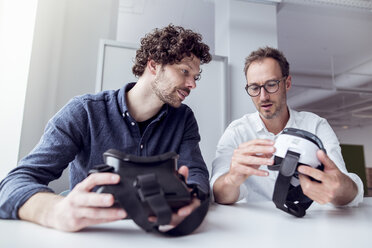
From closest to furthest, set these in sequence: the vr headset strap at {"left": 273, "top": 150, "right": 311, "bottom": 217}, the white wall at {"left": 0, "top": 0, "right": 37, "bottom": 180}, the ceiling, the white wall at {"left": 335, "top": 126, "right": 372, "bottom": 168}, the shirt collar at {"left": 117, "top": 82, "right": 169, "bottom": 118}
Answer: the vr headset strap at {"left": 273, "top": 150, "right": 311, "bottom": 217} < the shirt collar at {"left": 117, "top": 82, "right": 169, "bottom": 118} < the white wall at {"left": 0, "top": 0, "right": 37, "bottom": 180} < the ceiling < the white wall at {"left": 335, "top": 126, "right": 372, "bottom": 168}

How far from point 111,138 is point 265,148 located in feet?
1.89

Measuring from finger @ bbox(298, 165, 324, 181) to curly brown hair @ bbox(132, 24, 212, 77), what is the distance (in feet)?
2.38

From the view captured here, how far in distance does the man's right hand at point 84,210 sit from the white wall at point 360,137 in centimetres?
1039

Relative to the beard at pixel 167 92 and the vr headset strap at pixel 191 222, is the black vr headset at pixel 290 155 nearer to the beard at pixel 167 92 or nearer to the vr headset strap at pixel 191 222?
the vr headset strap at pixel 191 222

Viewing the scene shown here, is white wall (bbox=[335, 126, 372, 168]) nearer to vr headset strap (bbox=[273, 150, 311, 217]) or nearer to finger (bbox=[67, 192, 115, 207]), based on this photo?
vr headset strap (bbox=[273, 150, 311, 217])

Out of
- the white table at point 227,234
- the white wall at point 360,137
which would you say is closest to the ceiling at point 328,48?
the white table at point 227,234

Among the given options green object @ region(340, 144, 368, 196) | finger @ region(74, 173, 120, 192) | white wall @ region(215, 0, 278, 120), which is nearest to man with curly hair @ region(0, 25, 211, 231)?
finger @ region(74, 173, 120, 192)

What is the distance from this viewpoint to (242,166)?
0.69 metres

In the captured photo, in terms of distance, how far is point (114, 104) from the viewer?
0.98 m

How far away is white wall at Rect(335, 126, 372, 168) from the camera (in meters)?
9.16

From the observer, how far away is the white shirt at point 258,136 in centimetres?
101

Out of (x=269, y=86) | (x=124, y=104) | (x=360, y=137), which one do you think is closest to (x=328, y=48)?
(x=269, y=86)

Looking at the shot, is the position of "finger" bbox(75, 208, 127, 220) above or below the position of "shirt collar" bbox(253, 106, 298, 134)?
below

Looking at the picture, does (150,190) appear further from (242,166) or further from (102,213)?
(242,166)
